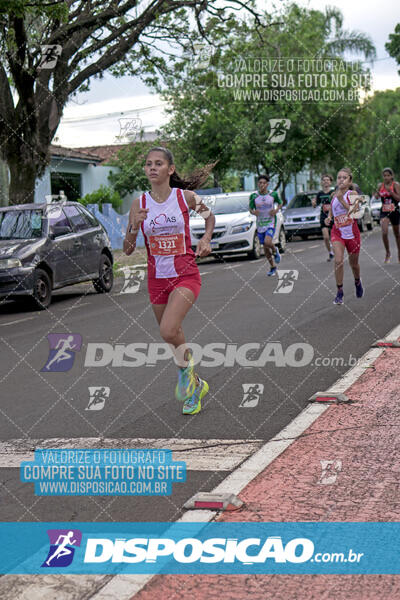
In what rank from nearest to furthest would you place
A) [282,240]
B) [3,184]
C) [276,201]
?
[276,201] < [3,184] < [282,240]

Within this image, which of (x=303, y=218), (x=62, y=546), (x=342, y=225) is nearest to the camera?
(x=62, y=546)

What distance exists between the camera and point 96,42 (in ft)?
A: 69.8

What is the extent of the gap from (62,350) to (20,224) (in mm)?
6149

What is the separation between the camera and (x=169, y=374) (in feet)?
27.9

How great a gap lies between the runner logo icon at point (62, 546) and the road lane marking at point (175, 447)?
1.11 meters

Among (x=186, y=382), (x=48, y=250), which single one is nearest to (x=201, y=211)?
(x=186, y=382)

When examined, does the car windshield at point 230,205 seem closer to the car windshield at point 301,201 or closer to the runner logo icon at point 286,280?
the runner logo icon at point 286,280

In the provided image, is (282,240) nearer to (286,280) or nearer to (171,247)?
(286,280)

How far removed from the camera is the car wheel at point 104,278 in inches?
680

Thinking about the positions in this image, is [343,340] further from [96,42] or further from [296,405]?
[96,42]

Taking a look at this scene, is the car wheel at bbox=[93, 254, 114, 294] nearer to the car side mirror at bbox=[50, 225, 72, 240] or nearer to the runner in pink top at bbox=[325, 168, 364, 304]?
the car side mirror at bbox=[50, 225, 72, 240]

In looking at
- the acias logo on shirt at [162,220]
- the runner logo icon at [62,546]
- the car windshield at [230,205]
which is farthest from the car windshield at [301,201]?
the runner logo icon at [62,546]

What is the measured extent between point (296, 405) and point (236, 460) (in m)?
1.55

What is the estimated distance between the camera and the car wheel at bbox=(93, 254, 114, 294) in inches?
680
